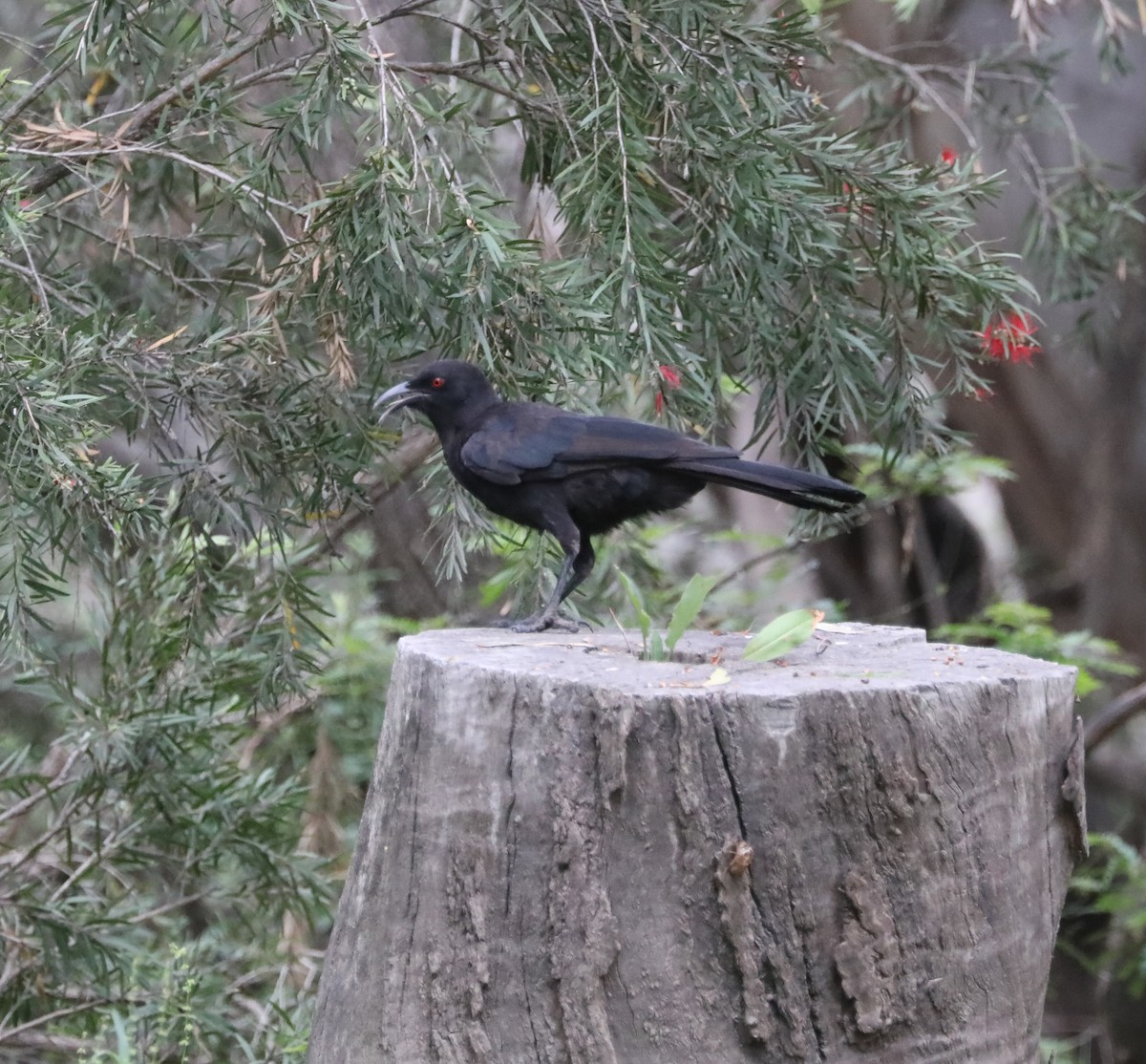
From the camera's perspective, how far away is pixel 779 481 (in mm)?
2988

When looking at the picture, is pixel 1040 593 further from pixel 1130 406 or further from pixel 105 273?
pixel 105 273

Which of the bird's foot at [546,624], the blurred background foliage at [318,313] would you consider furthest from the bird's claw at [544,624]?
the blurred background foliage at [318,313]

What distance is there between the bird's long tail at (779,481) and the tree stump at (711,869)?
1.84 feet

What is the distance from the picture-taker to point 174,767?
Answer: 3975mm

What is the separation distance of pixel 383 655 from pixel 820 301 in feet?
10.2

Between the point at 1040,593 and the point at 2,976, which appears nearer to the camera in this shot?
the point at 2,976

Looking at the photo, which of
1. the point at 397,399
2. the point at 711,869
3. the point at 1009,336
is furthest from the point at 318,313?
the point at 1009,336

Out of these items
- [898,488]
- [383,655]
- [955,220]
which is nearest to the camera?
[955,220]

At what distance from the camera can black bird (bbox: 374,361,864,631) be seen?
3197mm

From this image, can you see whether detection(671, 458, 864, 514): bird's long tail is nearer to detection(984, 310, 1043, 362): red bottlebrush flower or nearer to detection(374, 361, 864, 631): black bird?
detection(374, 361, 864, 631): black bird

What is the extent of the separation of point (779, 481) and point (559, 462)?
61 cm

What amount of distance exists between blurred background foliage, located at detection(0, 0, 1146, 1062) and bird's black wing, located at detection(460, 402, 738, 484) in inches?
4.6

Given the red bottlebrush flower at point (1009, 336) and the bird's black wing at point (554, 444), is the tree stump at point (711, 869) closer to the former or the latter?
the bird's black wing at point (554, 444)

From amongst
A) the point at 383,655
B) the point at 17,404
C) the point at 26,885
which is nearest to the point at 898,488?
the point at 383,655
